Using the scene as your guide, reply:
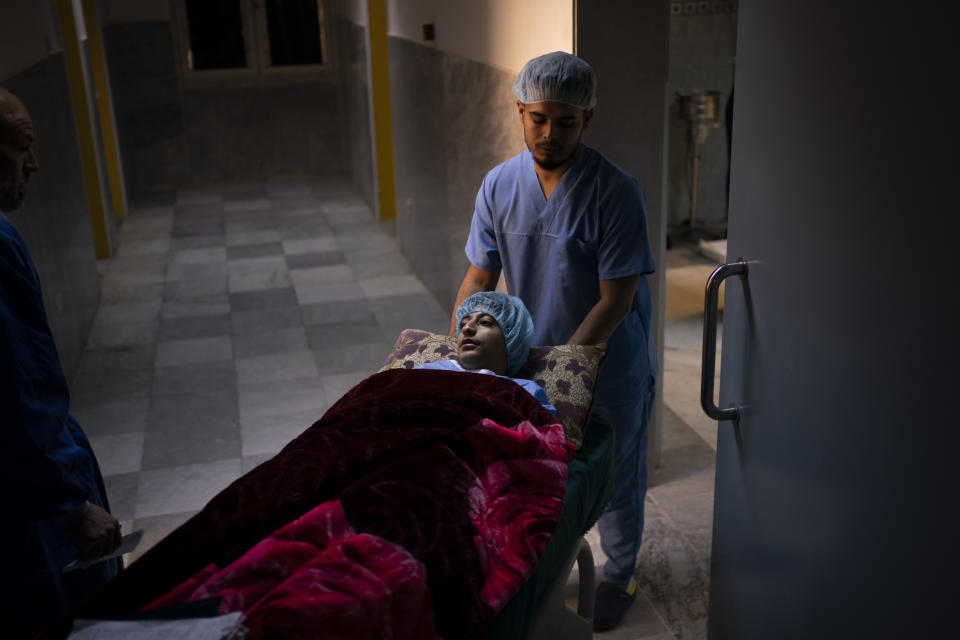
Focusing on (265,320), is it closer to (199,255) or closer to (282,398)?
(282,398)

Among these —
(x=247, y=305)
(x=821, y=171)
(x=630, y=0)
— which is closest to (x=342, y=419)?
(x=821, y=171)

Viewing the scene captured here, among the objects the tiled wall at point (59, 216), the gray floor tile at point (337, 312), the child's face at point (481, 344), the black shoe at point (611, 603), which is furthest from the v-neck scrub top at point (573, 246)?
the gray floor tile at point (337, 312)

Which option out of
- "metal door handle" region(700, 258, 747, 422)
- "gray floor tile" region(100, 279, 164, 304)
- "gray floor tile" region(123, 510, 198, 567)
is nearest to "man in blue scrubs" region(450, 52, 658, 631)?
"metal door handle" region(700, 258, 747, 422)

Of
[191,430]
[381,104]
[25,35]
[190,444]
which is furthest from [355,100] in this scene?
[190,444]

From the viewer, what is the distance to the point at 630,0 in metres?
2.61

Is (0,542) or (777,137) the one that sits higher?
(777,137)

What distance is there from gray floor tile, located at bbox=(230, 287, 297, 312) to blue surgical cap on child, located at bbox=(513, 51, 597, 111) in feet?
11.2

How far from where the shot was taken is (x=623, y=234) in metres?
2.14

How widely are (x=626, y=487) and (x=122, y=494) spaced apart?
1.90m

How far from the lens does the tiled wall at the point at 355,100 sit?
708 centimetres

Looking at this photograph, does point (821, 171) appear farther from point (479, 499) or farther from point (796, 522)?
point (479, 499)

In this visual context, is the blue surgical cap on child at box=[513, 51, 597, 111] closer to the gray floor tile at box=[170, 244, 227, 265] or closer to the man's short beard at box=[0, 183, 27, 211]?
the man's short beard at box=[0, 183, 27, 211]

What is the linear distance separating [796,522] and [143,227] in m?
6.59

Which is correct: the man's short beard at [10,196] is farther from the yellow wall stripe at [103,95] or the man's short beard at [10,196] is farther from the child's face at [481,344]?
the yellow wall stripe at [103,95]
